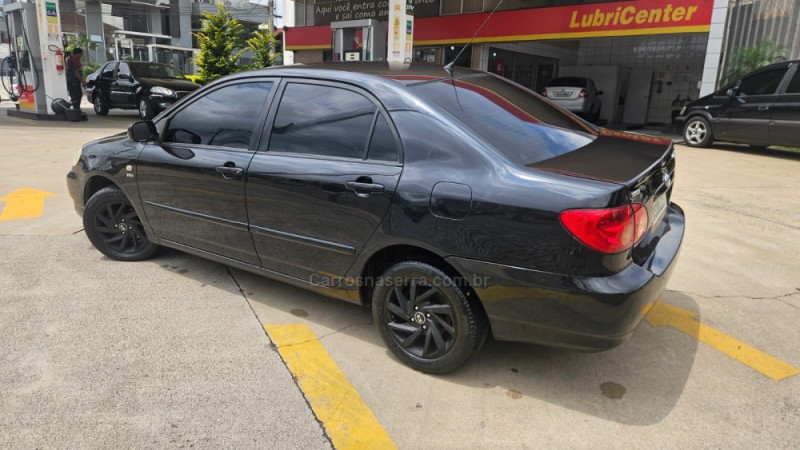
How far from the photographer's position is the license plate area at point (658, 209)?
2744 mm

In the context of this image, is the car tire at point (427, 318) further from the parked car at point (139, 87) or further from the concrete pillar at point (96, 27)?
the concrete pillar at point (96, 27)

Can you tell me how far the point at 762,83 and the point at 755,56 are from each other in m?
3.11

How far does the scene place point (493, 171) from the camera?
256cm

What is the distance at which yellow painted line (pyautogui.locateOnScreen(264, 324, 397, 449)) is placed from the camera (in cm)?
245

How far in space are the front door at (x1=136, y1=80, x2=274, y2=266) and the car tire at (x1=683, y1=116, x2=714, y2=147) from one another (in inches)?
422

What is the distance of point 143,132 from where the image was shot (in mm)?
3859

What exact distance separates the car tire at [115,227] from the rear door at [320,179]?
1509 mm

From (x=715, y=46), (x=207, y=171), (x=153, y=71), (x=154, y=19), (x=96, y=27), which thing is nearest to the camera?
(x=207, y=171)

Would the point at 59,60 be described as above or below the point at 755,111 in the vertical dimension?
above

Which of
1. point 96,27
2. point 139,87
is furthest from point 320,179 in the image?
point 96,27

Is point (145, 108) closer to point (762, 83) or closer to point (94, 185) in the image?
point (94, 185)

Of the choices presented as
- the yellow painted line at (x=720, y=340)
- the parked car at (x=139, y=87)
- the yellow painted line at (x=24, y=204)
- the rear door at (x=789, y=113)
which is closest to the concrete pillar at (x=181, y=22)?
the parked car at (x=139, y=87)

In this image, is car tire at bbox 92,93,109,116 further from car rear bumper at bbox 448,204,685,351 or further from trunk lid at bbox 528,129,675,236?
car rear bumper at bbox 448,204,685,351

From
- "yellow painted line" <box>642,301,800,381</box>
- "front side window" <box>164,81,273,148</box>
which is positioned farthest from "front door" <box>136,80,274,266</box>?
"yellow painted line" <box>642,301,800,381</box>
